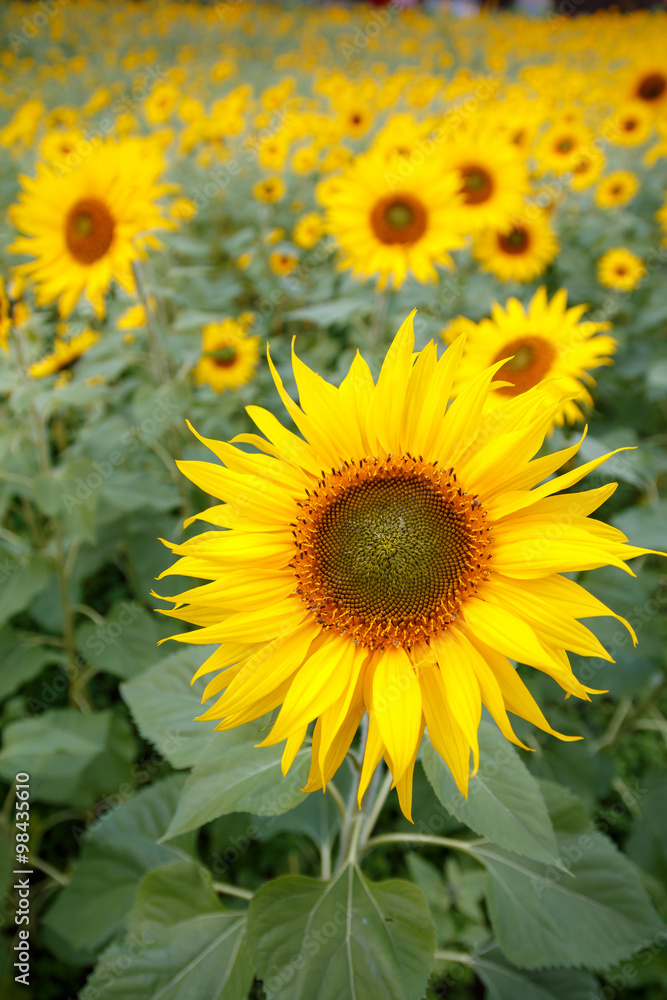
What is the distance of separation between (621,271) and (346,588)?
4.25 meters

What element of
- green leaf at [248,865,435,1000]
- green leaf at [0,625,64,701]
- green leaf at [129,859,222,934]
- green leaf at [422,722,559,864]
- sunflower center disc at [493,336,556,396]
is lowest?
green leaf at [0,625,64,701]

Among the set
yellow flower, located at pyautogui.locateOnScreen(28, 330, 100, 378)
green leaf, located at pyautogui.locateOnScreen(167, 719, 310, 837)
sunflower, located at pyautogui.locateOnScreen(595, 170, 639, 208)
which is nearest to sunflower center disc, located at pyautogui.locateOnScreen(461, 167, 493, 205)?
sunflower, located at pyautogui.locateOnScreen(595, 170, 639, 208)

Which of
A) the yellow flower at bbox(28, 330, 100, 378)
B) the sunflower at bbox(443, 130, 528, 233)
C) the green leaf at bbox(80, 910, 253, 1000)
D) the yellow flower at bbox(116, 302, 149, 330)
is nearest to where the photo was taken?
the green leaf at bbox(80, 910, 253, 1000)

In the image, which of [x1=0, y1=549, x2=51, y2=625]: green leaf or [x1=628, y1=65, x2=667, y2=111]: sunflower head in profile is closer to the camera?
[x1=0, y1=549, x2=51, y2=625]: green leaf

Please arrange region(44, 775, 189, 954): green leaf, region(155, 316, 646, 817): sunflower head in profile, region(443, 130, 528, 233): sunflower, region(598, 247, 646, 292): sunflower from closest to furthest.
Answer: region(155, 316, 646, 817): sunflower head in profile < region(44, 775, 189, 954): green leaf < region(443, 130, 528, 233): sunflower < region(598, 247, 646, 292): sunflower

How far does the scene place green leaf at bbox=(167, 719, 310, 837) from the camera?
4.29 feet

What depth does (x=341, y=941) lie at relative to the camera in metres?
1.33

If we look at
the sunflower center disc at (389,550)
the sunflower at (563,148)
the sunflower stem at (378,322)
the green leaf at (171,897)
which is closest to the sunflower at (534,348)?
the sunflower stem at (378,322)

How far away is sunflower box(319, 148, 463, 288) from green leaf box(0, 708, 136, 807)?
2404 millimetres

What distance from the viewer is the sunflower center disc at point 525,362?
7.91 ft

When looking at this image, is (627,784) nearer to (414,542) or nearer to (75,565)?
(414,542)

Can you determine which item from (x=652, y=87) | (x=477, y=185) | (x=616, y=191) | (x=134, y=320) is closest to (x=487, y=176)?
(x=477, y=185)

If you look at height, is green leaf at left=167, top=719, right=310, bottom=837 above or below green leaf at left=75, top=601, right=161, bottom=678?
above

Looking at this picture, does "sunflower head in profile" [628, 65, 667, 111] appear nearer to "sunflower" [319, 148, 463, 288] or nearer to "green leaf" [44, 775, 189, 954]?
"sunflower" [319, 148, 463, 288]
